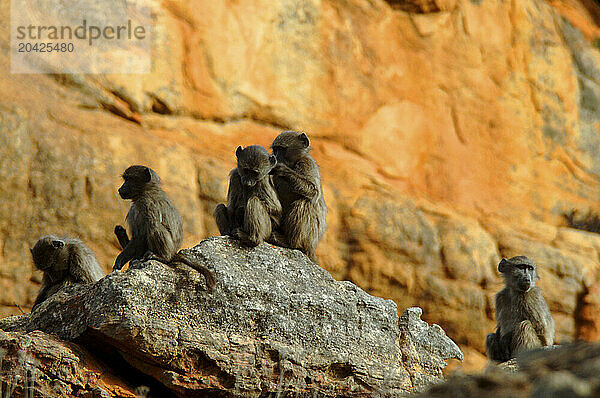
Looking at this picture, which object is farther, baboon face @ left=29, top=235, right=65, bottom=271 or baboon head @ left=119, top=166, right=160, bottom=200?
baboon face @ left=29, top=235, right=65, bottom=271

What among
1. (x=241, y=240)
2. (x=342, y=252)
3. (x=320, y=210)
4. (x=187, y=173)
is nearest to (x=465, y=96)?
(x=342, y=252)

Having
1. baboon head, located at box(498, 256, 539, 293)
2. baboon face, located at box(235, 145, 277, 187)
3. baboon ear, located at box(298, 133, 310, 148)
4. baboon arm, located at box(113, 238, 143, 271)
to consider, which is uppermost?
baboon ear, located at box(298, 133, 310, 148)

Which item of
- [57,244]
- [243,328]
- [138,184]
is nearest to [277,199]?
[138,184]

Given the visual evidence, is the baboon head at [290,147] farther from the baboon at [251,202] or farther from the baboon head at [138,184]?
the baboon head at [138,184]

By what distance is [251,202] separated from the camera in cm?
893

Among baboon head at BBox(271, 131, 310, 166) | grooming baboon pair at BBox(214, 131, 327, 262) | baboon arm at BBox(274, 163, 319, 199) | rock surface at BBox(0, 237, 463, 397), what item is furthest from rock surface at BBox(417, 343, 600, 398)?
baboon head at BBox(271, 131, 310, 166)

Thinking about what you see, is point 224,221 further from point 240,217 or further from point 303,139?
point 303,139

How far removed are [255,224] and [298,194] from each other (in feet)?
3.27

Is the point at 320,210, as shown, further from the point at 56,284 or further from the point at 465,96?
the point at 465,96

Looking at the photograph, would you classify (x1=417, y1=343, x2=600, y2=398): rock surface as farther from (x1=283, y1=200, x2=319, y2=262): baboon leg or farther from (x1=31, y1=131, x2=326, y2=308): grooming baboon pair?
(x1=283, y1=200, x2=319, y2=262): baboon leg

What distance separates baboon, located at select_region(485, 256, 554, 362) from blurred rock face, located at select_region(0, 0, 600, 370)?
17.6ft

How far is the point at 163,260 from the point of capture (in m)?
8.13

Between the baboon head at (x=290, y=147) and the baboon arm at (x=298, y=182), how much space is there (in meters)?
0.34

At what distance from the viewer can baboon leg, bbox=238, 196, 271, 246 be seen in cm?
871
